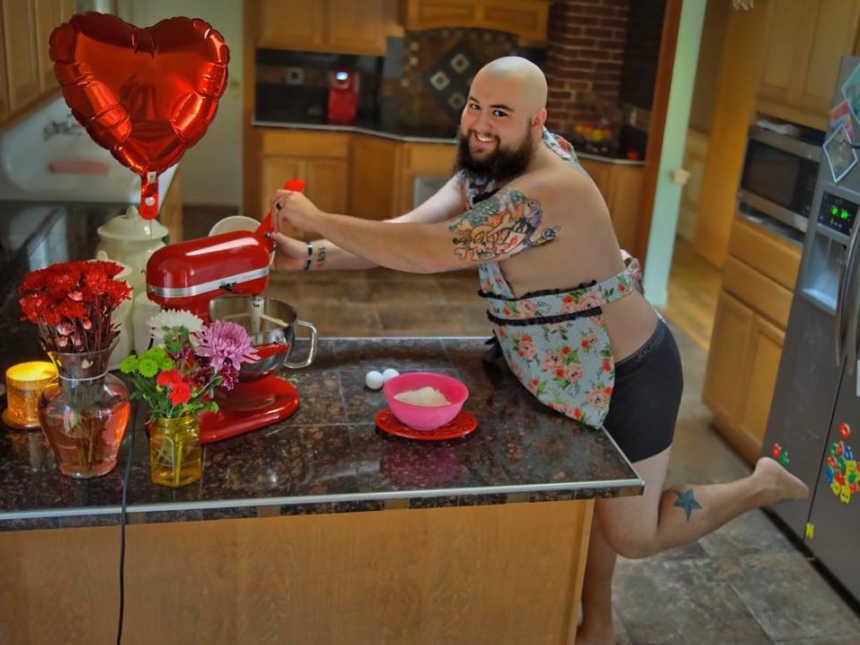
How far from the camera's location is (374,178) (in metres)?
6.40

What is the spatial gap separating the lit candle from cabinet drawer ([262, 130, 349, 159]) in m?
4.71

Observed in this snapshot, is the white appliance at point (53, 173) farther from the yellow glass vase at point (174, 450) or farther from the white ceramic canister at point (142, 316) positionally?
the yellow glass vase at point (174, 450)

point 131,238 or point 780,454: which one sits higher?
point 131,238

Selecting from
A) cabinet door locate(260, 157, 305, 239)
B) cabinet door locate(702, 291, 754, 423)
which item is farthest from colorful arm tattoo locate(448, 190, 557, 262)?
cabinet door locate(260, 157, 305, 239)

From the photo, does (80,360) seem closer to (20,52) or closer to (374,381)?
(374,381)

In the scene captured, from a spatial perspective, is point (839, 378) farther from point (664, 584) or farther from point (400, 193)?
point (400, 193)

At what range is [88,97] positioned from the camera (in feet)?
6.29

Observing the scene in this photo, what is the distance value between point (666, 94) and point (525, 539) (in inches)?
157

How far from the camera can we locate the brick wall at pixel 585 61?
20.2 feet

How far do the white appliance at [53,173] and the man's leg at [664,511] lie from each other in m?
2.56

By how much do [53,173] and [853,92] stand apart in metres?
3.13

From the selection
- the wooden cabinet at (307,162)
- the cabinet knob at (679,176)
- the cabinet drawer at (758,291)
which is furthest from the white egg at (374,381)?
the wooden cabinet at (307,162)

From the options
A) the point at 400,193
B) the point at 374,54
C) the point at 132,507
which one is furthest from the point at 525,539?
the point at 374,54

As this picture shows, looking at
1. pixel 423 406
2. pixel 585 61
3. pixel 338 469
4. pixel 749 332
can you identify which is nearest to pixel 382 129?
pixel 585 61
